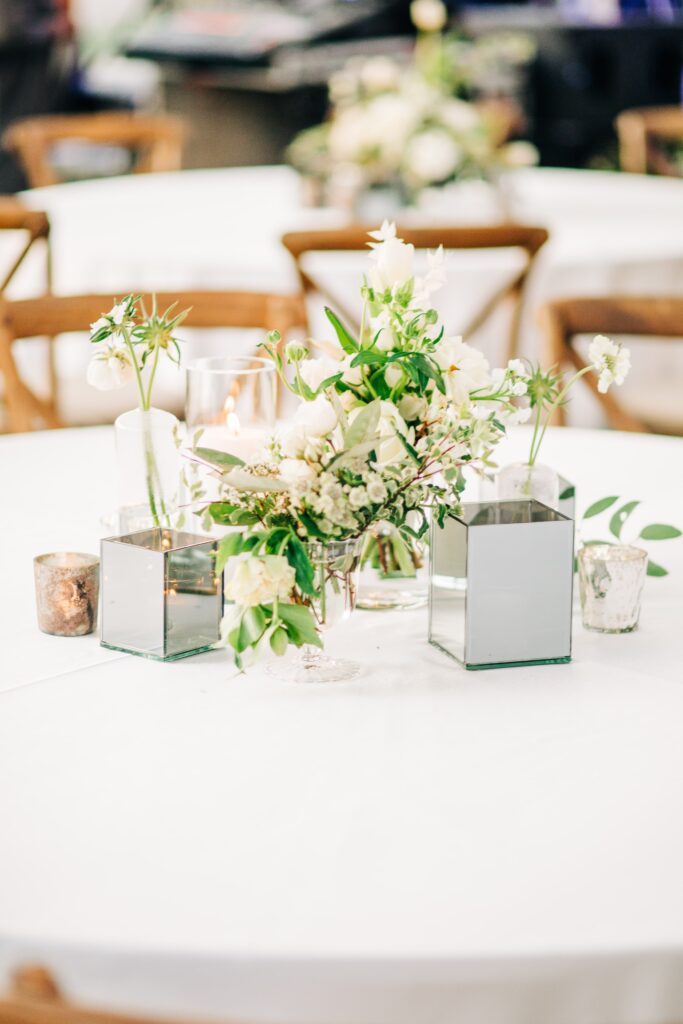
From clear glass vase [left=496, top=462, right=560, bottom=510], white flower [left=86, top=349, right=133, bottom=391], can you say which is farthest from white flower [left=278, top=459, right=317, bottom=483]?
clear glass vase [left=496, top=462, right=560, bottom=510]

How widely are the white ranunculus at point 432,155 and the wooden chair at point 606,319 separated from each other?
1144 millimetres

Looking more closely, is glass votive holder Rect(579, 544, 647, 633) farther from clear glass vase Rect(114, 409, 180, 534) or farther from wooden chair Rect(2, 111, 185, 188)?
wooden chair Rect(2, 111, 185, 188)

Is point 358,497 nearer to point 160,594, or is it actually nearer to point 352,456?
point 352,456

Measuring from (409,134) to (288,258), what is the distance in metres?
0.51

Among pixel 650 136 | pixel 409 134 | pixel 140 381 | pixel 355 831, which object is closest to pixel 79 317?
pixel 140 381

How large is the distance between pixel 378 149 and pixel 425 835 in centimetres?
289

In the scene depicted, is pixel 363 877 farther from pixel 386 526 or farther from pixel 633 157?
pixel 633 157

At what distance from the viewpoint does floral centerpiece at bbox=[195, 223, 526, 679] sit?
1124 millimetres

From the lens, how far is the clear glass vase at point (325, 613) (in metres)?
1.18

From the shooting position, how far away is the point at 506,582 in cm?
121

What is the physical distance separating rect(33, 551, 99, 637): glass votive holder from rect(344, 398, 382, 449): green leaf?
30cm

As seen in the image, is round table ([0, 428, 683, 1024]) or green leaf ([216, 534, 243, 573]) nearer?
round table ([0, 428, 683, 1024])

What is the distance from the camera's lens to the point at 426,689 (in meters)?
1.19

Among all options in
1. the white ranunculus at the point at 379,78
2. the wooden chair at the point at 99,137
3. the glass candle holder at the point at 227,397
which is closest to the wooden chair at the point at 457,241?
the white ranunculus at the point at 379,78
